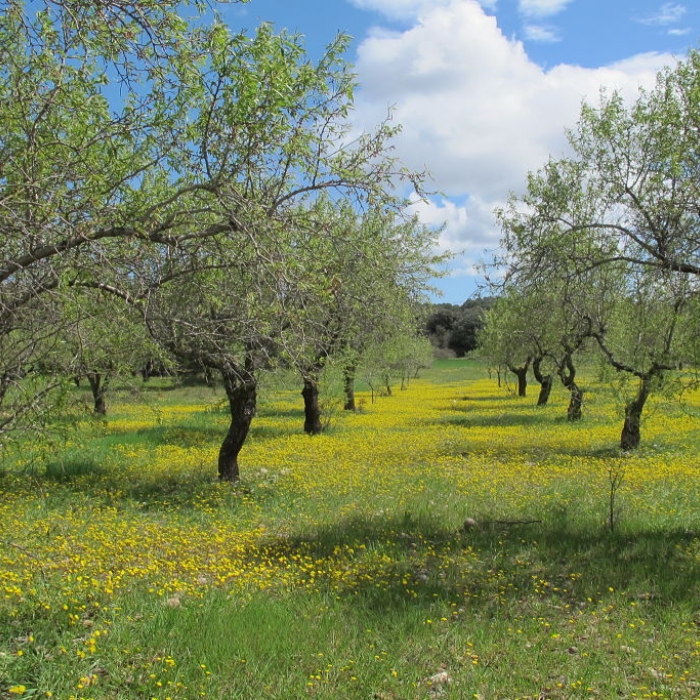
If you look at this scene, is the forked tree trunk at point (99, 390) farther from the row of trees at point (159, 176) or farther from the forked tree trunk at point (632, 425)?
the forked tree trunk at point (632, 425)

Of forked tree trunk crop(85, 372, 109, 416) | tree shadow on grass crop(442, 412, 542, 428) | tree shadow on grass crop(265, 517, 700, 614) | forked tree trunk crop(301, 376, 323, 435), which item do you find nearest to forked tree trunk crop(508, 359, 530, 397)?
tree shadow on grass crop(442, 412, 542, 428)

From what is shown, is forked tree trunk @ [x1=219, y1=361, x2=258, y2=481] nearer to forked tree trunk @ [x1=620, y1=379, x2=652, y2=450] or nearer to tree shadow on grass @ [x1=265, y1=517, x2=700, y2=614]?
tree shadow on grass @ [x1=265, y1=517, x2=700, y2=614]

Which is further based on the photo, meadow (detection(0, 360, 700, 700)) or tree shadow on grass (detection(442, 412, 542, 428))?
tree shadow on grass (detection(442, 412, 542, 428))

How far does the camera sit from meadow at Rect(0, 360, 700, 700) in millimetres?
4957

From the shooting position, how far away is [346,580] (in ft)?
23.9

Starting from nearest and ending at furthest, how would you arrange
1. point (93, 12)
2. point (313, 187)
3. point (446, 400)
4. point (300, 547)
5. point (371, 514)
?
point (93, 12) < point (313, 187) < point (300, 547) < point (371, 514) < point (446, 400)

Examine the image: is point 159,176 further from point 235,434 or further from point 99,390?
point 99,390

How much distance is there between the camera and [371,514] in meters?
10.3

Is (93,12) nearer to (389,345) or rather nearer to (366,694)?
(366,694)

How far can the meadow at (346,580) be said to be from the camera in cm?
496

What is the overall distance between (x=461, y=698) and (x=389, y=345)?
18287mm

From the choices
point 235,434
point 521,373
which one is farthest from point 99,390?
point 521,373

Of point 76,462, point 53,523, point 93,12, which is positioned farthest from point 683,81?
point 76,462

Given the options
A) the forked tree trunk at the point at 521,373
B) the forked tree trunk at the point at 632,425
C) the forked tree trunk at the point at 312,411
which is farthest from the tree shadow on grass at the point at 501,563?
the forked tree trunk at the point at 521,373
